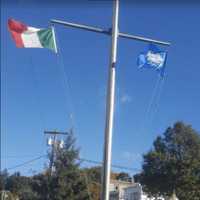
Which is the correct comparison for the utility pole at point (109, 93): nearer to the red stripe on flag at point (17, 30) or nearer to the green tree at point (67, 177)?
the red stripe on flag at point (17, 30)

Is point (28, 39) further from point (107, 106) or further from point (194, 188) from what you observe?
point (194, 188)

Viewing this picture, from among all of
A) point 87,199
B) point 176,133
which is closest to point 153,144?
point 176,133

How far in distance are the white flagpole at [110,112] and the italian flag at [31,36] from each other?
2.22 meters

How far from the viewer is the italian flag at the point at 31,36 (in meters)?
18.7

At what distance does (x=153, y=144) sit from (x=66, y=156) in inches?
1237

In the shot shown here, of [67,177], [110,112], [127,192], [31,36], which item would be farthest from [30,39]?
[127,192]

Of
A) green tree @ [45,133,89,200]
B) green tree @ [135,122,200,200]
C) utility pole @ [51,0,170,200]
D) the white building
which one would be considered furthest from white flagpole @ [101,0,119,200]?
the white building

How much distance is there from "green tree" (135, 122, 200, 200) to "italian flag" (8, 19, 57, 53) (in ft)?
202

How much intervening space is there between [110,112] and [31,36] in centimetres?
399

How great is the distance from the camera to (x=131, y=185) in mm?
104125

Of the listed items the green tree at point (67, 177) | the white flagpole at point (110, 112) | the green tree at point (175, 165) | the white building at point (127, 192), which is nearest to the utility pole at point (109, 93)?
the white flagpole at point (110, 112)

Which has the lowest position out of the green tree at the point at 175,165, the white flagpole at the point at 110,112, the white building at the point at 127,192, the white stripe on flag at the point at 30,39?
the white building at the point at 127,192

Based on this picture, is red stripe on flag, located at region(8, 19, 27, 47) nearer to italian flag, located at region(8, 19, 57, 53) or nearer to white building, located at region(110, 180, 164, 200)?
italian flag, located at region(8, 19, 57, 53)

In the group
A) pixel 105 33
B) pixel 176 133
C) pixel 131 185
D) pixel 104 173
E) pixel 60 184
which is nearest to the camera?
pixel 104 173
